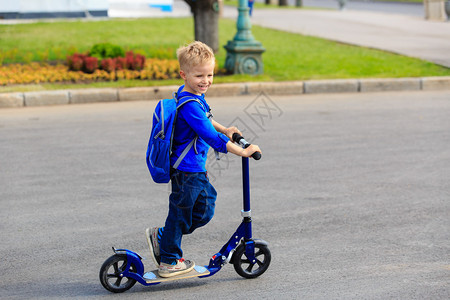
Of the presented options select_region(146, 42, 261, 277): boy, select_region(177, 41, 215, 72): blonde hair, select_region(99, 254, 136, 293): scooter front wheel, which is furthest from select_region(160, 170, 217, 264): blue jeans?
select_region(177, 41, 215, 72): blonde hair

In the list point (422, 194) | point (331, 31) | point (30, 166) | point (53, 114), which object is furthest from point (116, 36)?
point (422, 194)

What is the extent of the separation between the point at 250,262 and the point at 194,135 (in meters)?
0.88

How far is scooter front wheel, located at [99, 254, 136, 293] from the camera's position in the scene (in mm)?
4184

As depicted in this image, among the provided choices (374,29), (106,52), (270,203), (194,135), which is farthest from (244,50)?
(374,29)

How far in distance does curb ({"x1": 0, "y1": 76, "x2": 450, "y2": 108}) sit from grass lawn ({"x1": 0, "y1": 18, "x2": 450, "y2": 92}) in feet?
1.23

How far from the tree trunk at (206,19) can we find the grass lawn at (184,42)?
44 centimetres

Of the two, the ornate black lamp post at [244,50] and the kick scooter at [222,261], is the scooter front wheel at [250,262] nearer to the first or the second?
the kick scooter at [222,261]

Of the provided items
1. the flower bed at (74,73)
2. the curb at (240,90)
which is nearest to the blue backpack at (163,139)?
the curb at (240,90)

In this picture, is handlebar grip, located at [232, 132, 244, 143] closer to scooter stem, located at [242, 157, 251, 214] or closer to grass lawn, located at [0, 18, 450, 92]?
scooter stem, located at [242, 157, 251, 214]

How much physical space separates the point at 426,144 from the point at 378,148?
579 millimetres

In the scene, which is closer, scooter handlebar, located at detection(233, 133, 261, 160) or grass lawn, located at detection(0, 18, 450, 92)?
scooter handlebar, located at detection(233, 133, 261, 160)

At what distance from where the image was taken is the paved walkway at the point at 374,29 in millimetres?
16219

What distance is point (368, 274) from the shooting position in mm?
4535

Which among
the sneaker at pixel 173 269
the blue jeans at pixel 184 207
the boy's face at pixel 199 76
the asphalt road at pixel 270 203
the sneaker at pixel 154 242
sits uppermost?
the boy's face at pixel 199 76
